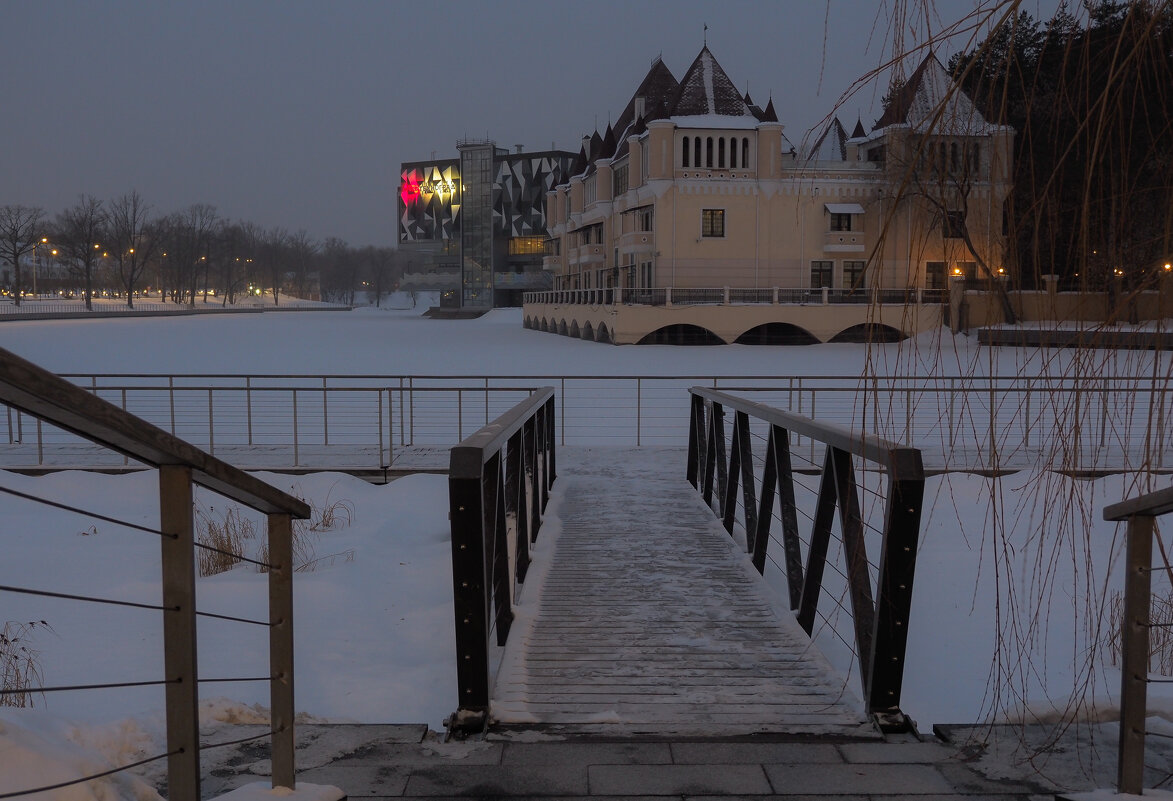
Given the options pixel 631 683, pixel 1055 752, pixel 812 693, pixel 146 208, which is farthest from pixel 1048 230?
pixel 146 208

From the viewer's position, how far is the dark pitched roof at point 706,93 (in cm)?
4097

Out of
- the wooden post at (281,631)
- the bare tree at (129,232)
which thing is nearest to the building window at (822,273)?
the wooden post at (281,631)

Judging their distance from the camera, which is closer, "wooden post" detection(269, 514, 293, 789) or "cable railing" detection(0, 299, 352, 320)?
"wooden post" detection(269, 514, 293, 789)

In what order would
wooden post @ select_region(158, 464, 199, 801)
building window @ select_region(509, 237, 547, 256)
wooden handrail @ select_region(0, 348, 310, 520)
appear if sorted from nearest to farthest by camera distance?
wooden handrail @ select_region(0, 348, 310, 520) < wooden post @ select_region(158, 464, 199, 801) < building window @ select_region(509, 237, 547, 256)

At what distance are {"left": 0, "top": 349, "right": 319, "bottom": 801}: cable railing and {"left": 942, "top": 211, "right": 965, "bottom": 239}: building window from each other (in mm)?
1749

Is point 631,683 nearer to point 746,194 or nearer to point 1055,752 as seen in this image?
point 1055,752

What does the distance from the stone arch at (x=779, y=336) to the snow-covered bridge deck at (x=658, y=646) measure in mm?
31929

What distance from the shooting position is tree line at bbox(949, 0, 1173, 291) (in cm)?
215

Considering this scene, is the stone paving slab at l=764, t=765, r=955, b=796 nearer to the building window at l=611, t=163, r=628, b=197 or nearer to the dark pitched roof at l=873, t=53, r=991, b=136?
the dark pitched roof at l=873, t=53, r=991, b=136

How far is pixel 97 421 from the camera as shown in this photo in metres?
1.58

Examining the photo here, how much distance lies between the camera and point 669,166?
4084cm

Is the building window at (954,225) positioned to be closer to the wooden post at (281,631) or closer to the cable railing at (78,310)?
the wooden post at (281,631)

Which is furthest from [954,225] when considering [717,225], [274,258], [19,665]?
[274,258]

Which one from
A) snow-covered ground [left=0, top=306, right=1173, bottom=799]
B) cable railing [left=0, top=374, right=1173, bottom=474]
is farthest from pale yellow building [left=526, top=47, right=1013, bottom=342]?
snow-covered ground [left=0, top=306, right=1173, bottom=799]
